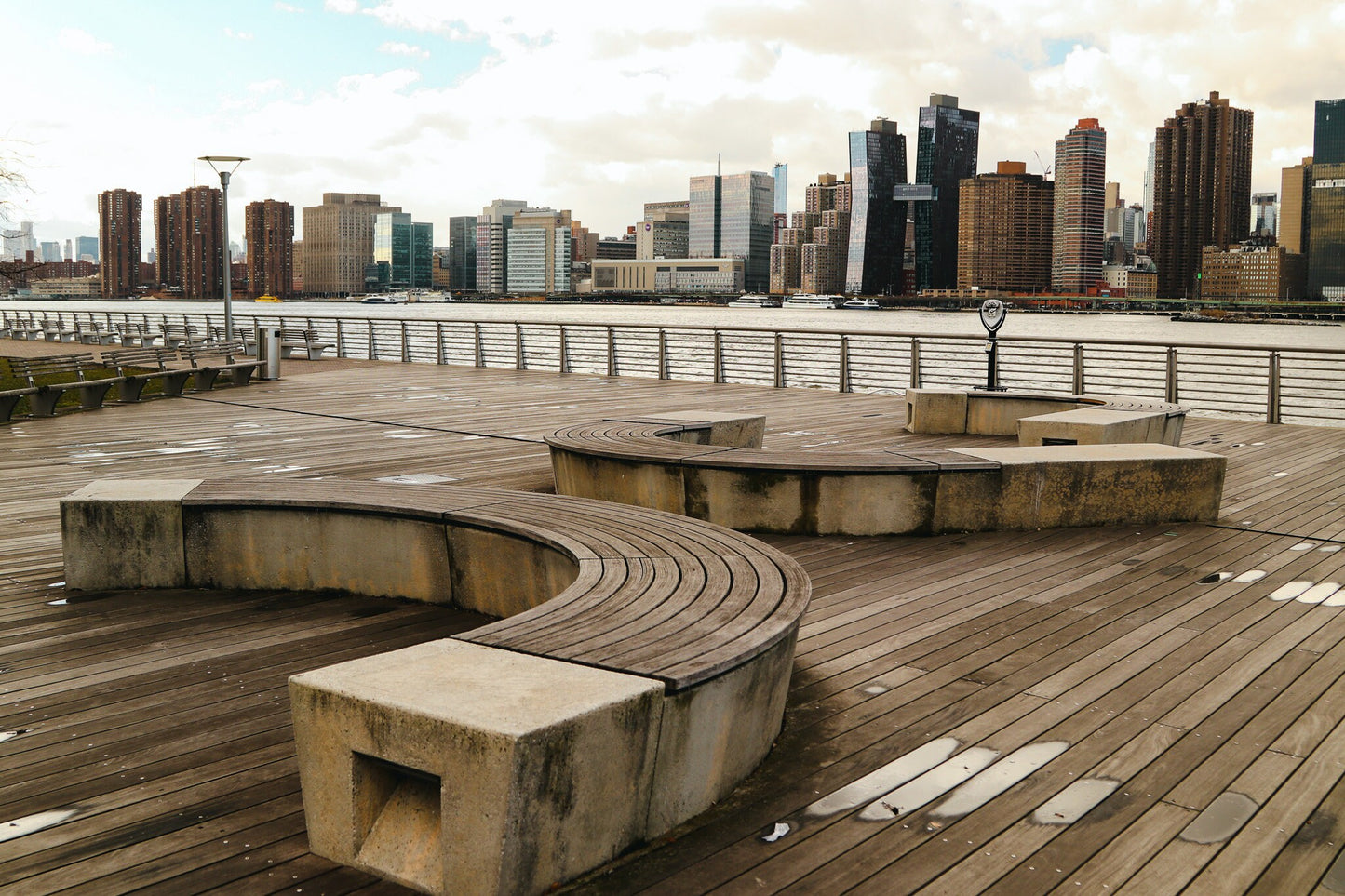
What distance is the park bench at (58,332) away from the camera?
3791cm

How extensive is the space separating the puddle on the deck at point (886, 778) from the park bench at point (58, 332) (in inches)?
1581

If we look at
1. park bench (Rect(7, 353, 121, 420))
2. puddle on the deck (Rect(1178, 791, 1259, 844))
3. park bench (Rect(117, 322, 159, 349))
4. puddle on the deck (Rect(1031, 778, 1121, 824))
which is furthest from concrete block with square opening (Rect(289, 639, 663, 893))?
park bench (Rect(117, 322, 159, 349))

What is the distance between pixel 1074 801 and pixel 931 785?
0.39m

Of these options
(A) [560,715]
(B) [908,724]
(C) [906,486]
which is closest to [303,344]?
(C) [906,486]

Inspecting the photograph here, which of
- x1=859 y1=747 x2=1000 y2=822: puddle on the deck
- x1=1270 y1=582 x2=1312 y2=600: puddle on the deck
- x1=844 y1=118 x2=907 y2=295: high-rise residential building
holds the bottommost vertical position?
x1=859 y1=747 x2=1000 y2=822: puddle on the deck

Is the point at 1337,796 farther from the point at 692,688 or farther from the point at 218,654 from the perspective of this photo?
the point at 218,654

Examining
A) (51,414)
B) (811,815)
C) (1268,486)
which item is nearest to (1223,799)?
(811,815)

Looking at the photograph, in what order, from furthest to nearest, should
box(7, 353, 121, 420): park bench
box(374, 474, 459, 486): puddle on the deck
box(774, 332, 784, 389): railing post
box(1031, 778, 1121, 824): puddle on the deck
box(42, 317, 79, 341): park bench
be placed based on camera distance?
box(42, 317, 79, 341): park bench < box(774, 332, 784, 389): railing post < box(7, 353, 121, 420): park bench < box(374, 474, 459, 486): puddle on the deck < box(1031, 778, 1121, 824): puddle on the deck

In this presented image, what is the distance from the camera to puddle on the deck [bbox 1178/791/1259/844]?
298 cm

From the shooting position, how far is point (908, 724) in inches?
149

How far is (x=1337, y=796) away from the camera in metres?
3.23

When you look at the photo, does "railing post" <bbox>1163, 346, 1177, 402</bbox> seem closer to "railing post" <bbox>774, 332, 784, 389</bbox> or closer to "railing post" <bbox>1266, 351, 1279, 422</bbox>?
"railing post" <bbox>1266, 351, 1279, 422</bbox>

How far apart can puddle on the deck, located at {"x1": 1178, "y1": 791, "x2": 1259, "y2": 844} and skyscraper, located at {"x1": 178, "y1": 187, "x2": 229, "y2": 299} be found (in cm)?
10673

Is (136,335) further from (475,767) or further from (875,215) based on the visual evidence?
(875,215)
